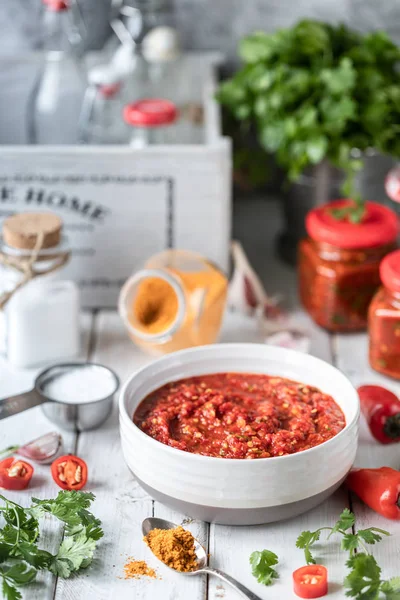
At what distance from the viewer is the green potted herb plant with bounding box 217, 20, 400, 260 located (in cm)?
190

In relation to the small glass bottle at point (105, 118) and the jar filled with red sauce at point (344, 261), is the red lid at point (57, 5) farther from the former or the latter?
the jar filled with red sauce at point (344, 261)

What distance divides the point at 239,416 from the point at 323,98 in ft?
2.74

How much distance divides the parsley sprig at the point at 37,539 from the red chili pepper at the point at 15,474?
0.26 ft

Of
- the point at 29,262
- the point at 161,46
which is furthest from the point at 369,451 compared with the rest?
the point at 161,46

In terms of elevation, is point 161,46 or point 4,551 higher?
point 161,46

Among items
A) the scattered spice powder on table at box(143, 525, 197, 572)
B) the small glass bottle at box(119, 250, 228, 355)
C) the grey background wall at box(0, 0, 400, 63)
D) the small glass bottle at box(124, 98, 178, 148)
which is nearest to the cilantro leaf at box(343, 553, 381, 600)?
the scattered spice powder on table at box(143, 525, 197, 572)

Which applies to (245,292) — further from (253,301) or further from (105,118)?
(105,118)

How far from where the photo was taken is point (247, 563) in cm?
125

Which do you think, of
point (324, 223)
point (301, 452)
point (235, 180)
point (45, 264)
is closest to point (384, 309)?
point (324, 223)

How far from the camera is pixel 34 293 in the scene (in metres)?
1.75

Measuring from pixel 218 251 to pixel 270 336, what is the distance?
0.74 feet

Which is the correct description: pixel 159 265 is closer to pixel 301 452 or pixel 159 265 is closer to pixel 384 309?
pixel 384 309

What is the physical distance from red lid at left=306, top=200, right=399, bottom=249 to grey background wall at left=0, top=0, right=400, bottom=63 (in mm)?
712

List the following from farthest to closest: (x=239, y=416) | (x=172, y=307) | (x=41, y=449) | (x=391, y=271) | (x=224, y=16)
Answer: (x=224, y=16) → (x=172, y=307) → (x=391, y=271) → (x=41, y=449) → (x=239, y=416)
